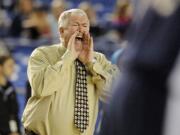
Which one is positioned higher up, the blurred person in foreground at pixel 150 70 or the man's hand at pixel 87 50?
the blurred person in foreground at pixel 150 70

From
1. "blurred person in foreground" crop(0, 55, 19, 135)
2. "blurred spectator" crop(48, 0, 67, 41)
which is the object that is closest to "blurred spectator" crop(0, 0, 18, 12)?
"blurred spectator" crop(48, 0, 67, 41)

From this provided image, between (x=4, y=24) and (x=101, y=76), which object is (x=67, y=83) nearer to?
(x=101, y=76)

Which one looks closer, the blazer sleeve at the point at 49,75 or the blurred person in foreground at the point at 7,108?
the blazer sleeve at the point at 49,75

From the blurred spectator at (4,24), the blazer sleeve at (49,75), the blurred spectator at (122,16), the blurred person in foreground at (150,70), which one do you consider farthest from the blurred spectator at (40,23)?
the blurred person in foreground at (150,70)

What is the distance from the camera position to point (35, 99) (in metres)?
4.53

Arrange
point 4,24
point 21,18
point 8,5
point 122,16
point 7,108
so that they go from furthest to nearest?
point 8,5, point 4,24, point 21,18, point 122,16, point 7,108

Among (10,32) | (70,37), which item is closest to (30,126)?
(70,37)

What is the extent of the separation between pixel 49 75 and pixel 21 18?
263 inches

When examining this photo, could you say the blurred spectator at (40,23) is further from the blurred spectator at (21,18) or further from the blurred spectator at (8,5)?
the blurred spectator at (8,5)

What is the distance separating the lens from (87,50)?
4.47 metres

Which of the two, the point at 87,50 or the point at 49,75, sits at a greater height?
the point at 87,50

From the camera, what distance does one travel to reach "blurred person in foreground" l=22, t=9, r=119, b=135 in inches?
173

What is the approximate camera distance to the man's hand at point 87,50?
4430mm

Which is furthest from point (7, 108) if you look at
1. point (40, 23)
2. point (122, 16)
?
point (122, 16)
